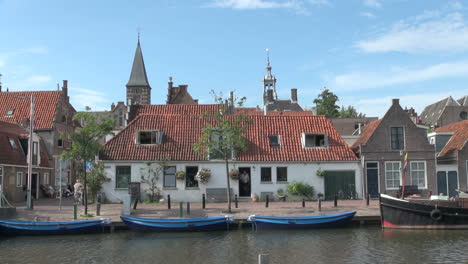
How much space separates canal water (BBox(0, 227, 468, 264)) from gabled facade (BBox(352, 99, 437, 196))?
33.7 ft

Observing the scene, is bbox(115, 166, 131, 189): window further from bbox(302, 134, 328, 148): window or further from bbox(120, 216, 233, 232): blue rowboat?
bbox(302, 134, 328, 148): window

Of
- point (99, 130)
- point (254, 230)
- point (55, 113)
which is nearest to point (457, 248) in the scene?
point (254, 230)

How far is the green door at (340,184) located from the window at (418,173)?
180 inches

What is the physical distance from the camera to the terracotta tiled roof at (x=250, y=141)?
3450 centimetres

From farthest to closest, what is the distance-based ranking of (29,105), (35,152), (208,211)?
(29,105), (35,152), (208,211)

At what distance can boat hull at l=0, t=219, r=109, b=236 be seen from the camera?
24062mm

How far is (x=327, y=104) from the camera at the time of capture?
84.5 meters

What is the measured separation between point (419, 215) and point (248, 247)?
10.2 meters

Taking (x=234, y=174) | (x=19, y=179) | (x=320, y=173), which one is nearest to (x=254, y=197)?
(x=234, y=174)

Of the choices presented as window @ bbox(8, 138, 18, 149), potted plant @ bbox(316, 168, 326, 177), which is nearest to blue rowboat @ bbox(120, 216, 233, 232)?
potted plant @ bbox(316, 168, 326, 177)

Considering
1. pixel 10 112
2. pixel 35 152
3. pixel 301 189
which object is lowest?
pixel 301 189

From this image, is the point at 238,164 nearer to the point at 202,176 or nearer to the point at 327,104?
the point at 202,176

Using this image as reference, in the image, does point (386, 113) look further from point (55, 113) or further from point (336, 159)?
point (55, 113)

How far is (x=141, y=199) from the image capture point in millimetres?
33625
